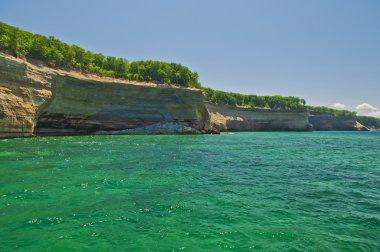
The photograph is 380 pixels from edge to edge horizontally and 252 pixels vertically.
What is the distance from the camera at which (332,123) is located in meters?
146

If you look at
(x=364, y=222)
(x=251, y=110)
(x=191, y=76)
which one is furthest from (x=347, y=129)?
(x=364, y=222)

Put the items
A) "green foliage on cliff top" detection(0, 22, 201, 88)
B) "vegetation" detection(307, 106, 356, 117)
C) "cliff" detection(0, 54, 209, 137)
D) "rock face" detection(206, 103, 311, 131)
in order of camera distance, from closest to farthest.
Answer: "cliff" detection(0, 54, 209, 137) < "green foliage on cliff top" detection(0, 22, 201, 88) < "rock face" detection(206, 103, 311, 131) < "vegetation" detection(307, 106, 356, 117)

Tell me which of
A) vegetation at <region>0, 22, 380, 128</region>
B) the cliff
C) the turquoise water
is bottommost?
the turquoise water

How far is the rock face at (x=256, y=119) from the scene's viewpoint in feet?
305

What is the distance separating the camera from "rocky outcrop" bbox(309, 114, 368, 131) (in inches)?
5640

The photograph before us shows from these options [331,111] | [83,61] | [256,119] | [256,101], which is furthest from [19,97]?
[331,111]

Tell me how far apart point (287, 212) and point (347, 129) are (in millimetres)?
162938

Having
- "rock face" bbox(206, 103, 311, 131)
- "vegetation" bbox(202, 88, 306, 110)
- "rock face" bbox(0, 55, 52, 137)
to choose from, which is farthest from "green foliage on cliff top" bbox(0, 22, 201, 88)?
"vegetation" bbox(202, 88, 306, 110)

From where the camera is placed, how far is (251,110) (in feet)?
332

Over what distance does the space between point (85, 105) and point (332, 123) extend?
139255 millimetres

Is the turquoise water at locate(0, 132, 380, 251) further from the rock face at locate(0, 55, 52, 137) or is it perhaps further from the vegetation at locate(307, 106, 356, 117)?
the vegetation at locate(307, 106, 356, 117)

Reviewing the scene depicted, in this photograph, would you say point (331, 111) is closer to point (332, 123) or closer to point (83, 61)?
point (332, 123)

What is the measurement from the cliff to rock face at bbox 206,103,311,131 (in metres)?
24.7

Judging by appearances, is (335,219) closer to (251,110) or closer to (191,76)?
(191,76)
